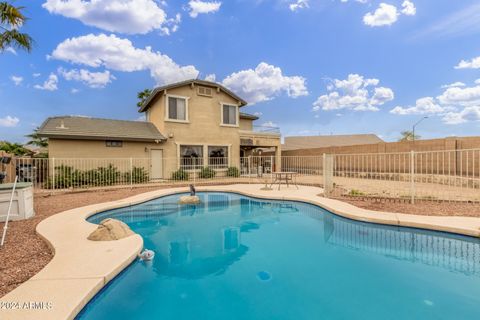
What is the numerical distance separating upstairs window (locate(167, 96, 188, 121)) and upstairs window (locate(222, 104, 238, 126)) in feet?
9.78

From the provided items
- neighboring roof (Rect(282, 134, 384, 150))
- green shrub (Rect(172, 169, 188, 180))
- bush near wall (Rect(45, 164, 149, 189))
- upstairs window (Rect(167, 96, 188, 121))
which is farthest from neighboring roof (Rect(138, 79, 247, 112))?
neighboring roof (Rect(282, 134, 384, 150))

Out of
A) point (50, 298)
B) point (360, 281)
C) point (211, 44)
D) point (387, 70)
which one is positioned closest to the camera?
point (50, 298)

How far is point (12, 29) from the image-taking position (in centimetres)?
809

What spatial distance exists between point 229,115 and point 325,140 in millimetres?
25269

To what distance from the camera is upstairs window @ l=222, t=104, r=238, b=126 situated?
17.8 meters

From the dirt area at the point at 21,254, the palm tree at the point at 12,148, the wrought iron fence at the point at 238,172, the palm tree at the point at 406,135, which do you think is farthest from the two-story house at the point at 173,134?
the palm tree at the point at 406,135

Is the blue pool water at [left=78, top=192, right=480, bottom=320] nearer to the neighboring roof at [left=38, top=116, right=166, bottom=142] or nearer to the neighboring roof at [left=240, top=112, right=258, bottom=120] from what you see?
the neighboring roof at [left=38, top=116, right=166, bottom=142]

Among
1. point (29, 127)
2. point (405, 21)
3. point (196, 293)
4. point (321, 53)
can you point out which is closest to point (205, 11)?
point (321, 53)

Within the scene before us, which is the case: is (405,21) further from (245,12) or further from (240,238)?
(240,238)

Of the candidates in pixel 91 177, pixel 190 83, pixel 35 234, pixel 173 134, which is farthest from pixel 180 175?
pixel 35 234

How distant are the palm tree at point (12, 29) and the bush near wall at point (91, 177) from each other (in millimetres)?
6240

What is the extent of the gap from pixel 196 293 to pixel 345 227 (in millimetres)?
4329

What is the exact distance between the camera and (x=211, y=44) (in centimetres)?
1827

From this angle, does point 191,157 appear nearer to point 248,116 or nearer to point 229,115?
point 229,115
